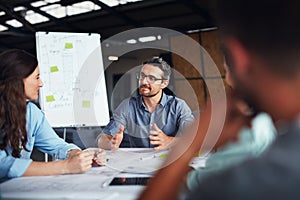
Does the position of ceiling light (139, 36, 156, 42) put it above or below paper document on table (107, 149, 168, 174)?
above

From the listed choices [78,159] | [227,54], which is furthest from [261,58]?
[78,159]

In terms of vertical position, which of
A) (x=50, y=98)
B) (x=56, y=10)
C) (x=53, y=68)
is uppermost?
(x=56, y=10)

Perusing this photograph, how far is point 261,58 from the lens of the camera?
44 cm

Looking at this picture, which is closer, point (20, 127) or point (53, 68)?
point (20, 127)

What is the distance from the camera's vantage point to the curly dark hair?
1.63 meters

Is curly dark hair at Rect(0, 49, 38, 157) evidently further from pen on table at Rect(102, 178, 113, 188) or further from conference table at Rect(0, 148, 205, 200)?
pen on table at Rect(102, 178, 113, 188)

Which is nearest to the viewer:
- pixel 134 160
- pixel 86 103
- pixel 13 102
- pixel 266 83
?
pixel 266 83

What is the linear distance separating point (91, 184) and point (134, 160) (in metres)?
0.49

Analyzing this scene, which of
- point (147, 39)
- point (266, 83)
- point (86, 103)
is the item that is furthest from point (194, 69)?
point (266, 83)

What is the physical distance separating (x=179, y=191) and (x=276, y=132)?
0.55 feet

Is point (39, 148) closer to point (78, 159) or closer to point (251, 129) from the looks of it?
point (78, 159)

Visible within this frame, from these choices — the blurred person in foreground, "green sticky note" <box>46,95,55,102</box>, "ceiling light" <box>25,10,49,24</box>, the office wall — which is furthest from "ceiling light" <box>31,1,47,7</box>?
the blurred person in foreground

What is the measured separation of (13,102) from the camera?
1.67 meters

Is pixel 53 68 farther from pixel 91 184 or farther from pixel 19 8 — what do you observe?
pixel 19 8
